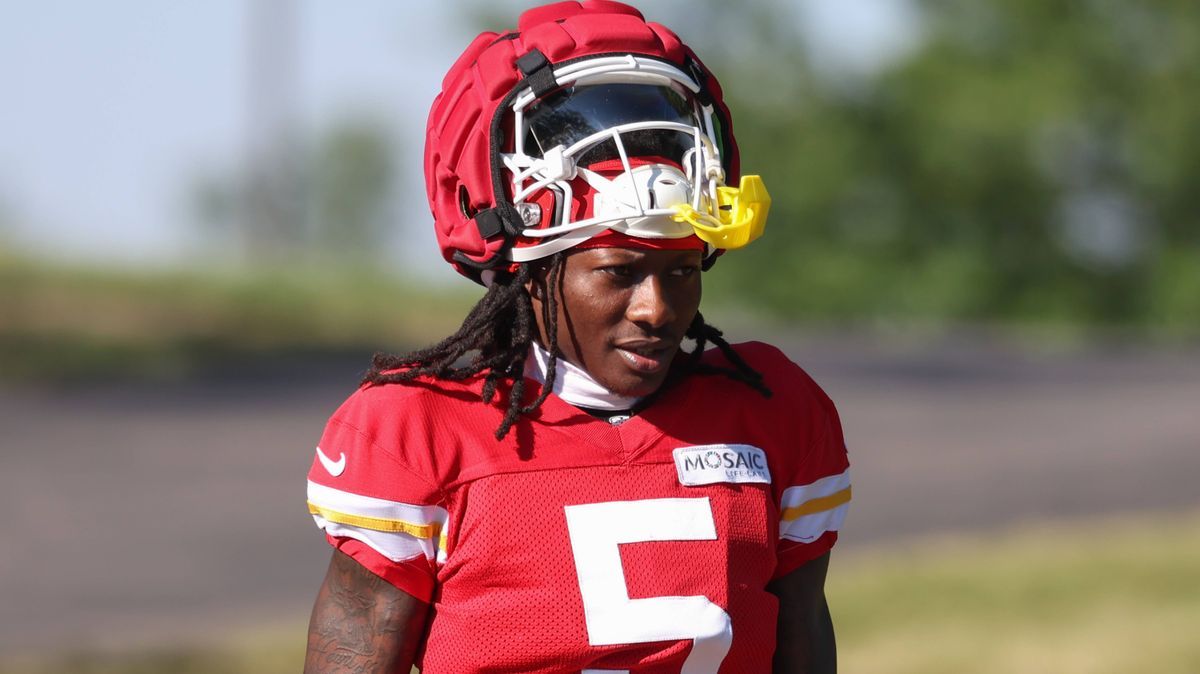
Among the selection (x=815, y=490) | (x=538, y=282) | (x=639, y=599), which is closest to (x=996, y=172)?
(x=815, y=490)

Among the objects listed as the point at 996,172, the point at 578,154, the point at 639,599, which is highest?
the point at 996,172

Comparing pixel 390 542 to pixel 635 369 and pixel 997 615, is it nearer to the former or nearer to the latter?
pixel 635 369

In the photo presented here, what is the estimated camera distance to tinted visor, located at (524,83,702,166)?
8.52 ft

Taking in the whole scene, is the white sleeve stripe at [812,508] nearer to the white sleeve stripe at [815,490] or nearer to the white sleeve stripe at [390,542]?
the white sleeve stripe at [815,490]

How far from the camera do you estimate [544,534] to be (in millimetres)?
2516

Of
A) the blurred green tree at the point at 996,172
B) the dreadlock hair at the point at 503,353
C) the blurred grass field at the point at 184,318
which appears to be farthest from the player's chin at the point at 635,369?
the blurred green tree at the point at 996,172

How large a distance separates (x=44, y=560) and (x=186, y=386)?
5748 mm

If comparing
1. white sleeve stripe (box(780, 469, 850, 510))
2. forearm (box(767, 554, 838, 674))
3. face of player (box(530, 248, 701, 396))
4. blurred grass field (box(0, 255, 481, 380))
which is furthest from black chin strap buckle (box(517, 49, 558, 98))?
blurred grass field (box(0, 255, 481, 380))

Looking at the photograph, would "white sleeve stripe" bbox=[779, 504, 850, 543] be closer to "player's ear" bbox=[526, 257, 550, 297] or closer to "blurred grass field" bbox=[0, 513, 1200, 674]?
"player's ear" bbox=[526, 257, 550, 297]

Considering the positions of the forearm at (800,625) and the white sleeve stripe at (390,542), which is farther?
the forearm at (800,625)

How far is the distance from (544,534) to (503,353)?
0.33 metres

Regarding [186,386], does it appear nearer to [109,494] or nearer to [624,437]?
[109,494]

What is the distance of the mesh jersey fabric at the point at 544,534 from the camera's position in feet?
8.18

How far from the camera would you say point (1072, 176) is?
82.1 feet
